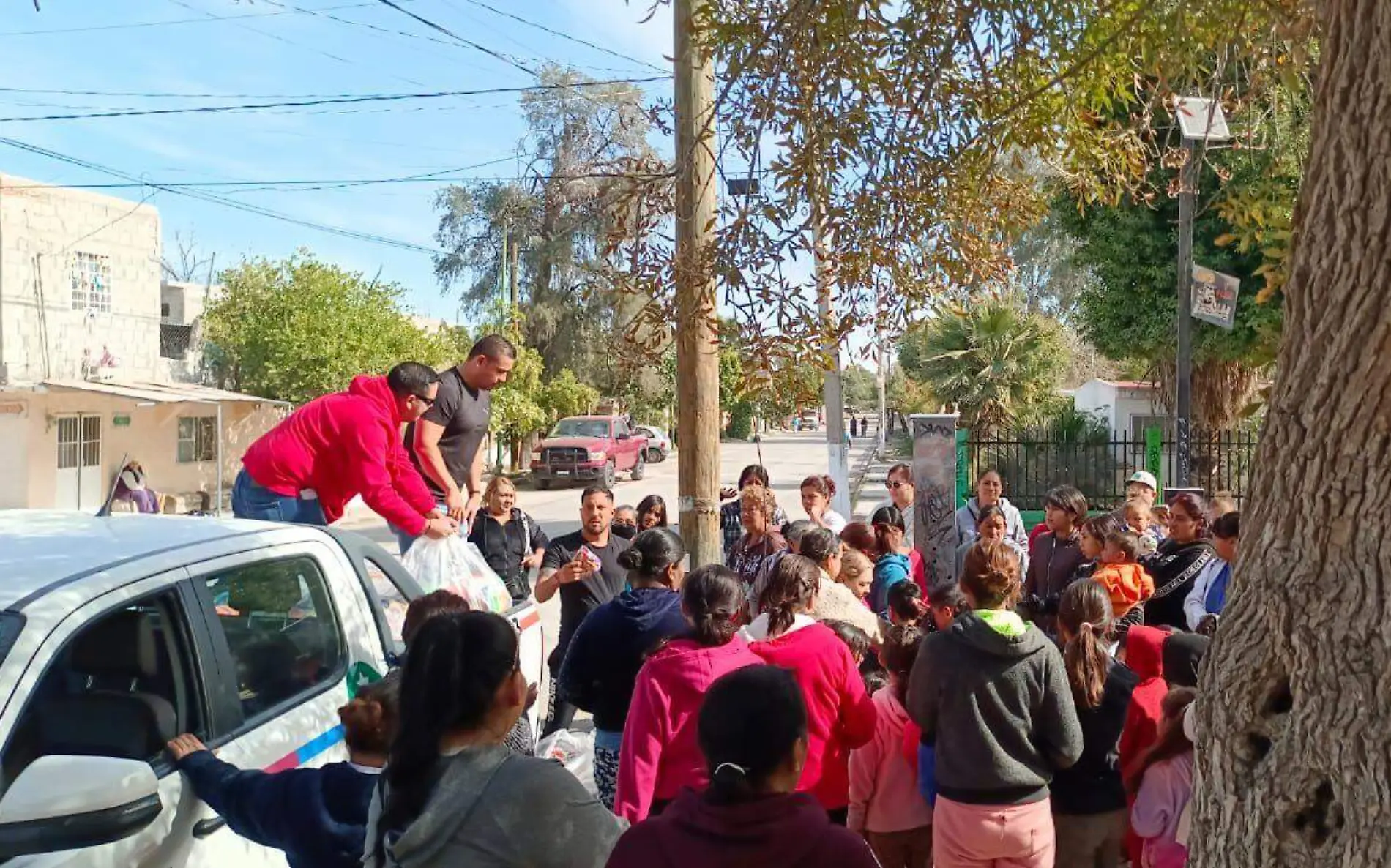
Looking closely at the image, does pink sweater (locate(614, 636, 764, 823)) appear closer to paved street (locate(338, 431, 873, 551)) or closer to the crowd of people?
the crowd of people

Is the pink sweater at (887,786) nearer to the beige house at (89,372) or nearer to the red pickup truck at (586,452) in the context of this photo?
the beige house at (89,372)

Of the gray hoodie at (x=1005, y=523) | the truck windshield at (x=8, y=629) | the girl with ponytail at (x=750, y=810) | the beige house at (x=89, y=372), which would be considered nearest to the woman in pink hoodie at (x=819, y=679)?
the girl with ponytail at (x=750, y=810)

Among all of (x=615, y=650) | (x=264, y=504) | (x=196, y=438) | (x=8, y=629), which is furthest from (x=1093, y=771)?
(x=196, y=438)

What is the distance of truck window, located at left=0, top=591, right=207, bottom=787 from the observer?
282 centimetres

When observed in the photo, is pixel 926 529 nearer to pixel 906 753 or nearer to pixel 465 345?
pixel 906 753

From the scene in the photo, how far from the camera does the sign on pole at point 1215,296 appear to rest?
1112 centimetres

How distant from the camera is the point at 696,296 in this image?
490cm

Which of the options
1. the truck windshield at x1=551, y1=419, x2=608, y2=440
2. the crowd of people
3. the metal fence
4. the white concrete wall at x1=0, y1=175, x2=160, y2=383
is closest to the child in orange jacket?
the crowd of people

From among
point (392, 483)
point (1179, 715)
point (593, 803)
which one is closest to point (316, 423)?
point (392, 483)

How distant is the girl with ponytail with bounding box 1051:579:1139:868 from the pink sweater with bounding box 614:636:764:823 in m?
1.33

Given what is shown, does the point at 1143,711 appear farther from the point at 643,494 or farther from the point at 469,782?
the point at 643,494

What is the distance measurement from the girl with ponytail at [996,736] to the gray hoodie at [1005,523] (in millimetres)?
4611

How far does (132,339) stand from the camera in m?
25.6

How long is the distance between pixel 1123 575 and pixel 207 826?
4.86 metres
